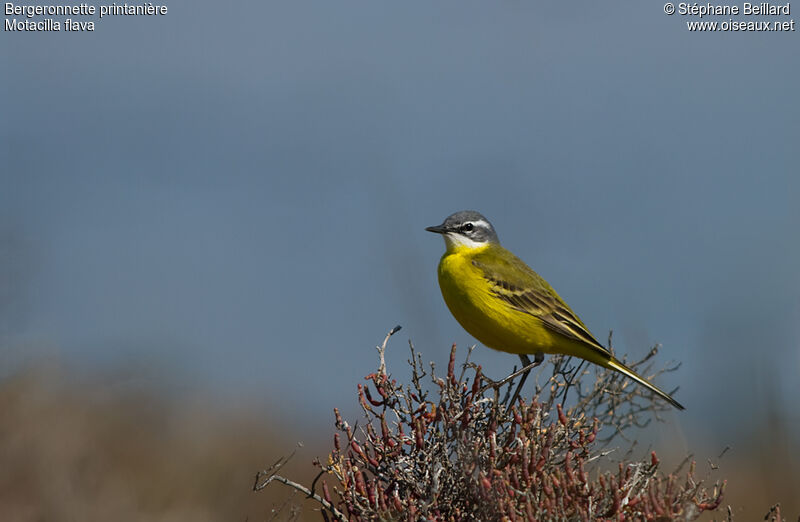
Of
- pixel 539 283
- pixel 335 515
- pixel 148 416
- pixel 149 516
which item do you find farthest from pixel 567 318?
pixel 148 416

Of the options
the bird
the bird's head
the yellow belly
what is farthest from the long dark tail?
the bird's head

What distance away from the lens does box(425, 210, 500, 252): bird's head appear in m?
8.75

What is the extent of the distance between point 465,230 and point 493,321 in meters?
1.59

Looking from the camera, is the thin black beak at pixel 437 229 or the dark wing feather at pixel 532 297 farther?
the thin black beak at pixel 437 229

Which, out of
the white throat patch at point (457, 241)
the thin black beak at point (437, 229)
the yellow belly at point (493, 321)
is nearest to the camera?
the yellow belly at point (493, 321)

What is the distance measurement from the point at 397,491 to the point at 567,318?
3.22 metres

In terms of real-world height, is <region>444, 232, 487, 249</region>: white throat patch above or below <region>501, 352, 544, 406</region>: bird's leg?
above

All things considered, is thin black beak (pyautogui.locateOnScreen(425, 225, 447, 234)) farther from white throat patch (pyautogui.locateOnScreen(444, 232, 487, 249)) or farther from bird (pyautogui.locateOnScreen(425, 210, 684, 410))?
bird (pyautogui.locateOnScreen(425, 210, 684, 410))

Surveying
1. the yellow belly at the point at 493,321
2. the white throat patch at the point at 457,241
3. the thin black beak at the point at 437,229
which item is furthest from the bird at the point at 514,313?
the thin black beak at the point at 437,229

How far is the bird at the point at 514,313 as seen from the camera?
7.51m

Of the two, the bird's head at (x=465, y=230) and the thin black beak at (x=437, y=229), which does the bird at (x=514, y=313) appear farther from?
the thin black beak at (x=437, y=229)

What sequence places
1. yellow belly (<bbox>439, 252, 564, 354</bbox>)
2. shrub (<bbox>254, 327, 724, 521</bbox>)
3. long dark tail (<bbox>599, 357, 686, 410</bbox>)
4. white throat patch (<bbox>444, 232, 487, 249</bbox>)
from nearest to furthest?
shrub (<bbox>254, 327, 724, 521</bbox>) → long dark tail (<bbox>599, 357, 686, 410</bbox>) → yellow belly (<bbox>439, 252, 564, 354</bbox>) → white throat patch (<bbox>444, 232, 487, 249</bbox>)

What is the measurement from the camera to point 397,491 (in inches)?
200

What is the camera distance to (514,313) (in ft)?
25.2
